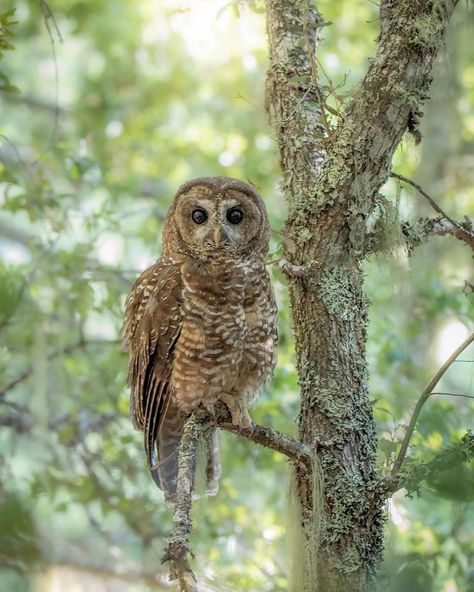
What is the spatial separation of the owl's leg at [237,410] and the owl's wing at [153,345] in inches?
10.2

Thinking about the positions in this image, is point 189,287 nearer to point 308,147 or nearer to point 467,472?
point 308,147

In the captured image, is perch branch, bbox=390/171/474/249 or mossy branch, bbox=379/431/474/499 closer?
mossy branch, bbox=379/431/474/499

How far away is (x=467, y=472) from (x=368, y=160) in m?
1.28

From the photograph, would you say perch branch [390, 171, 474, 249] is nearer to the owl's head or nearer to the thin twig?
the thin twig

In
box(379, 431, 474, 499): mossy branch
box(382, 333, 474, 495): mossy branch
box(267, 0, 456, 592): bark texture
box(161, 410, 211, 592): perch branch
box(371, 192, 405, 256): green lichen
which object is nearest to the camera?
box(379, 431, 474, 499): mossy branch

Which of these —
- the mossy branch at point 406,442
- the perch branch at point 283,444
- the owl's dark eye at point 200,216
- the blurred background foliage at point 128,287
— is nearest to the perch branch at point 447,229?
the blurred background foliage at point 128,287

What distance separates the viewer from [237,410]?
3.04 metres

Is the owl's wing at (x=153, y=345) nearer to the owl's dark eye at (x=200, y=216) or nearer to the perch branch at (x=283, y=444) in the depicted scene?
the owl's dark eye at (x=200, y=216)

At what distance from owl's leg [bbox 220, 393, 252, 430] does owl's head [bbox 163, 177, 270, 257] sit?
61cm

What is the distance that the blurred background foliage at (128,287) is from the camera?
277 cm

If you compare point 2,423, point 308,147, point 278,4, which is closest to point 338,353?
point 308,147

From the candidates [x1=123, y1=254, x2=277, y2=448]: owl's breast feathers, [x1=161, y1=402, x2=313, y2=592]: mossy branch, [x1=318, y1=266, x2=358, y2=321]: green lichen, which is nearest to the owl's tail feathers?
[x1=123, y1=254, x2=277, y2=448]: owl's breast feathers

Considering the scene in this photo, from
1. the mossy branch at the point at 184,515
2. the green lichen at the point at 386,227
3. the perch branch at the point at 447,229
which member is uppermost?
the perch branch at the point at 447,229

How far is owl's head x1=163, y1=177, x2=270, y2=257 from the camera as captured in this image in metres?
3.36
